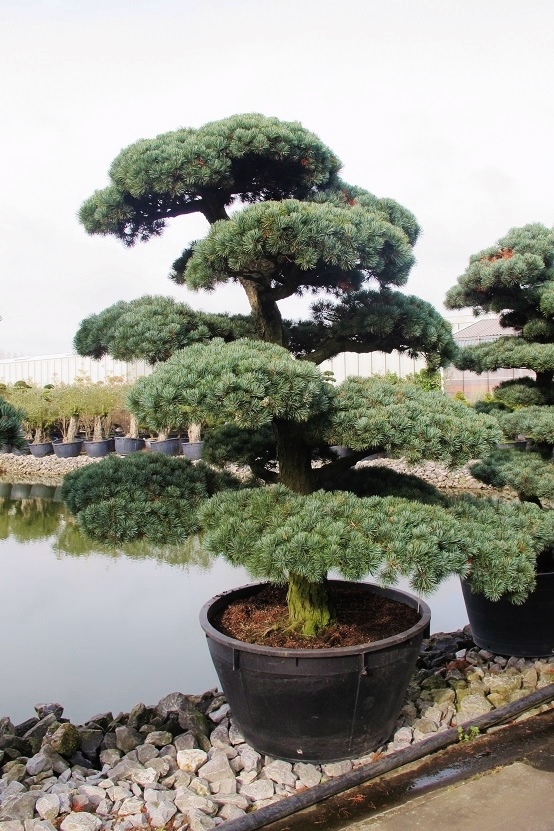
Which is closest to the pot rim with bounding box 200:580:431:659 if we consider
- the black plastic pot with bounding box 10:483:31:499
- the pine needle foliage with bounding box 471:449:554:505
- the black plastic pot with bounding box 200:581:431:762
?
the black plastic pot with bounding box 200:581:431:762

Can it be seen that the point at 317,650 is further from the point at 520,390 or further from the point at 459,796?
the point at 520,390

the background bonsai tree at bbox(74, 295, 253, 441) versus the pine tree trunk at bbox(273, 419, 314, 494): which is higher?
the background bonsai tree at bbox(74, 295, 253, 441)

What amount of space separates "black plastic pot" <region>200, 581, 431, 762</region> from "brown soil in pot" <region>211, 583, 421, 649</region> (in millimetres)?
154

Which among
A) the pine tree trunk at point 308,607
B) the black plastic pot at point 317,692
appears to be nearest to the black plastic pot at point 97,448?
the pine tree trunk at point 308,607

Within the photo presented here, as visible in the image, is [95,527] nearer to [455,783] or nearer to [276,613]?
[276,613]

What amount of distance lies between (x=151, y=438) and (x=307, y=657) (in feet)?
41.1

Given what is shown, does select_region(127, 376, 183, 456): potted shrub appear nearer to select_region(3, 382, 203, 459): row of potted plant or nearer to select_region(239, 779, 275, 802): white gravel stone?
select_region(239, 779, 275, 802): white gravel stone

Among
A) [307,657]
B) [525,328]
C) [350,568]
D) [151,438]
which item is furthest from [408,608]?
[151,438]

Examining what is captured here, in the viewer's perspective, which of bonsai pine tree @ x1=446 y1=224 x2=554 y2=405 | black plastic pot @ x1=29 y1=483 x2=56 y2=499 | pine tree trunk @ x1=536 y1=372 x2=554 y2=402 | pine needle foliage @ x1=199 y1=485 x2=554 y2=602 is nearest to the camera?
pine needle foliage @ x1=199 y1=485 x2=554 y2=602

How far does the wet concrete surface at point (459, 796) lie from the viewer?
1.91 m

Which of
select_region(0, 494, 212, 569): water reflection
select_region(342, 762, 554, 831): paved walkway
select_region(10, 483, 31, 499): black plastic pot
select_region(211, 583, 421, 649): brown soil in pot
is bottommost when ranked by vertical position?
select_region(10, 483, 31, 499): black plastic pot

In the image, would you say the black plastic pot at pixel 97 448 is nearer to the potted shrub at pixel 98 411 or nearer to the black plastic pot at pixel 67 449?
the potted shrub at pixel 98 411

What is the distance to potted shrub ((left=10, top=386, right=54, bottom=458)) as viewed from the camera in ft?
44.4

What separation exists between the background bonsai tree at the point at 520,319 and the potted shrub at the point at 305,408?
930mm
